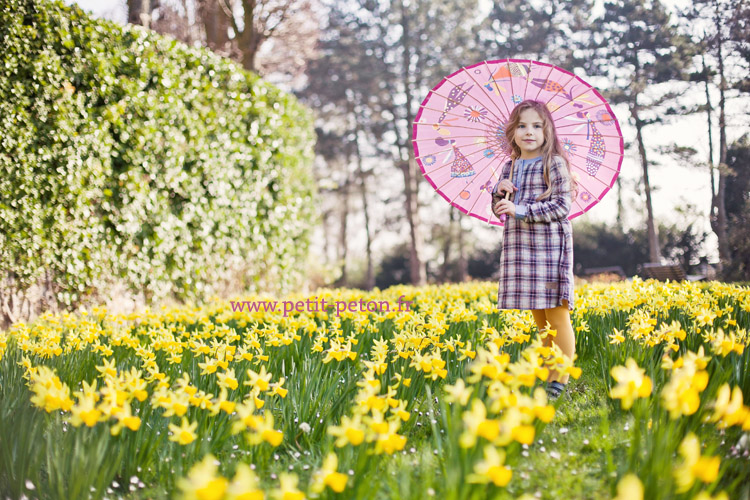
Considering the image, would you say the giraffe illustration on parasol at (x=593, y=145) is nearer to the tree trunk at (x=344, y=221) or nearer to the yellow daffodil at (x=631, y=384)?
the yellow daffodil at (x=631, y=384)

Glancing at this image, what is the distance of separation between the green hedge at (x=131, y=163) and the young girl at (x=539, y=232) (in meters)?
3.56

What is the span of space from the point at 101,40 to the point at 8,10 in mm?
709

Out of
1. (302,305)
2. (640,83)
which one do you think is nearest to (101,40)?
(302,305)

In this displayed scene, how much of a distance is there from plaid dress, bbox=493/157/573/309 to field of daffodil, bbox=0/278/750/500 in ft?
0.71

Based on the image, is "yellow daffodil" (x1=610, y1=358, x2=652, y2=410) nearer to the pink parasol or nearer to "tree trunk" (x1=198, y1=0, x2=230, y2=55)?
the pink parasol

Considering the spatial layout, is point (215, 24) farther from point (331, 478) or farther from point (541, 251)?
point (331, 478)

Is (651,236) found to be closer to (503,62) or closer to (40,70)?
(503,62)

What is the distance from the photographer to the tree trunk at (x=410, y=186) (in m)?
13.5

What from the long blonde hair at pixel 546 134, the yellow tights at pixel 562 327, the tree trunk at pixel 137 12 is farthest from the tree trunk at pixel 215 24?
the yellow tights at pixel 562 327

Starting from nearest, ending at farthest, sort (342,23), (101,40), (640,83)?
(101,40), (640,83), (342,23)

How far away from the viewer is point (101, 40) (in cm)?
457

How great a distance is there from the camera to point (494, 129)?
9.98ft

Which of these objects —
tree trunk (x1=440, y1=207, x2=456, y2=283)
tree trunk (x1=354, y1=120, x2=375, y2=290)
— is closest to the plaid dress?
tree trunk (x1=440, y1=207, x2=456, y2=283)

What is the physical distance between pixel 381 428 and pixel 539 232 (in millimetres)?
1591
